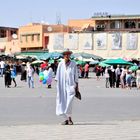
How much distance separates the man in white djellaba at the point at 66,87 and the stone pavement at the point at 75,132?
1.50 ft

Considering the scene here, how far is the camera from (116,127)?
35.4 ft

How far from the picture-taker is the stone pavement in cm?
910

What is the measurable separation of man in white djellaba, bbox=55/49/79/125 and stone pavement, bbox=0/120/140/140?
0.46 meters

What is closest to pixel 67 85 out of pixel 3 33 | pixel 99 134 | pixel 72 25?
pixel 99 134

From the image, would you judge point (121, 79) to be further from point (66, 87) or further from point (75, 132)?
point (75, 132)

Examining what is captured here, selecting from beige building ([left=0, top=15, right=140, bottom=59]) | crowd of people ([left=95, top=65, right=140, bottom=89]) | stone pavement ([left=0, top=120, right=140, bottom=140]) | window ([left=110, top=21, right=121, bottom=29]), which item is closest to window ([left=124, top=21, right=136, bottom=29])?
beige building ([left=0, top=15, right=140, bottom=59])

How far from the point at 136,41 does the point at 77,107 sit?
186 feet

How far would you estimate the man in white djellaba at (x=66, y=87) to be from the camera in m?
11.5

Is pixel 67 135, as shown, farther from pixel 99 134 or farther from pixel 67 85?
pixel 67 85

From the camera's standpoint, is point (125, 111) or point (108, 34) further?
point (108, 34)

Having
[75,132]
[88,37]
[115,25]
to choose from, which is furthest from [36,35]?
[75,132]

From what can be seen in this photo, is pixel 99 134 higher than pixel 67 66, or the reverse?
pixel 67 66

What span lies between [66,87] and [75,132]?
1.95m

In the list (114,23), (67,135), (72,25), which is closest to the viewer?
(67,135)
